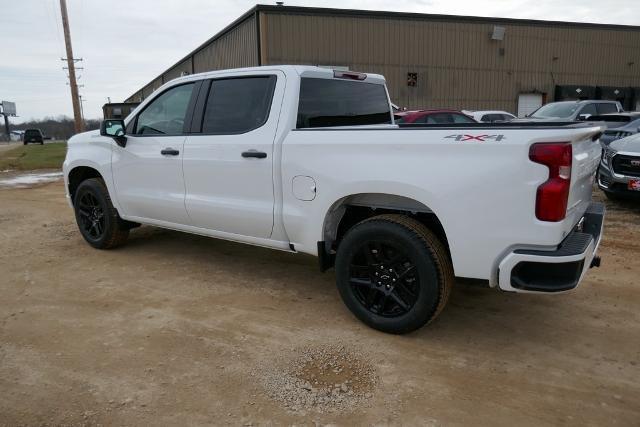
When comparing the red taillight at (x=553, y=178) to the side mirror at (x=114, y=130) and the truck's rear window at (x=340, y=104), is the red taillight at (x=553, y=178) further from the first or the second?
the side mirror at (x=114, y=130)

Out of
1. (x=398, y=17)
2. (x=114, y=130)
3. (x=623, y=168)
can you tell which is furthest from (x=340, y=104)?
(x=398, y=17)

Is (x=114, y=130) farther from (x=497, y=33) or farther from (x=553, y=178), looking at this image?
(x=497, y=33)

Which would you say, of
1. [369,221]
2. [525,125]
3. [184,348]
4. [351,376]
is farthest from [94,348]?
[525,125]

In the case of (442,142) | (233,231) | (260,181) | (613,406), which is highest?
(442,142)

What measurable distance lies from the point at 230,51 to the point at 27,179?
15.1 m

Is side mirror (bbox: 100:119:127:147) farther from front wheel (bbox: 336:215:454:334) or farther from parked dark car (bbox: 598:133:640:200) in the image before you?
parked dark car (bbox: 598:133:640:200)

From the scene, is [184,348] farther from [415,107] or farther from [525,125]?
[415,107]

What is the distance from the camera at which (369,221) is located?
11.2 feet

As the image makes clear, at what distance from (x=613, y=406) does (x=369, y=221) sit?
1752 millimetres

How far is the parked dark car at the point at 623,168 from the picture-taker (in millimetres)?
6746

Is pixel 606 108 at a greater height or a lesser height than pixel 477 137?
greater

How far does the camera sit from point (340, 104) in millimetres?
4285

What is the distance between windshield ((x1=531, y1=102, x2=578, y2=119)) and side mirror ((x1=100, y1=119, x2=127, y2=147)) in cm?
1136

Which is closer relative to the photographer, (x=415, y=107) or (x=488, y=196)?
(x=488, y=196)
